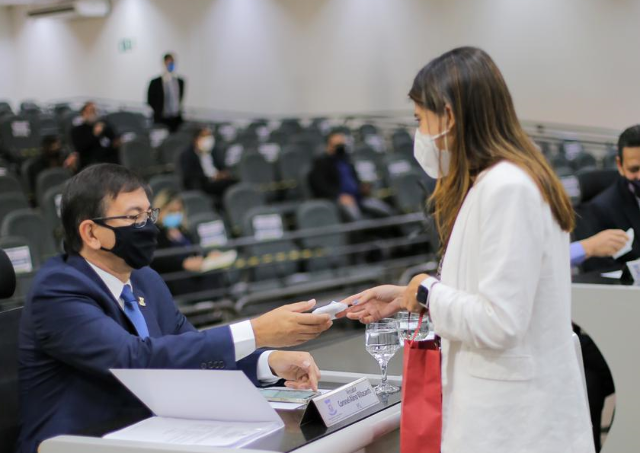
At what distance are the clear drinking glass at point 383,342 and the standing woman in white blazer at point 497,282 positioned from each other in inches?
16.7

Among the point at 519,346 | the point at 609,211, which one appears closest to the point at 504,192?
the point at 519,346

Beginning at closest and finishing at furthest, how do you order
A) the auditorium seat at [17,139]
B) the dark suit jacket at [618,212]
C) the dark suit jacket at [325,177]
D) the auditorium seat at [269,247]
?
the dark suit jacket at [618,212]
the auditorium seat at [269,247]
the dark suit jacket at [325,177]
the auditorium seat at [17,139]

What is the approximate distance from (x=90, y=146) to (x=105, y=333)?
8.17 m

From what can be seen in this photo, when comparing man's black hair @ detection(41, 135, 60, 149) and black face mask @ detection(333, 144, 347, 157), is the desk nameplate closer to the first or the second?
black face mask @ detection(333, 144, 347, 157)

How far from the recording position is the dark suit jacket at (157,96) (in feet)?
39.7

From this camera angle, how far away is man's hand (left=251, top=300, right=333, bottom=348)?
1953 millimetres

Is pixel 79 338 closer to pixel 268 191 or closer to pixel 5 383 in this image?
pixel 5 383

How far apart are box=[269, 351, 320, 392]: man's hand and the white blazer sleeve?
23.2 inches

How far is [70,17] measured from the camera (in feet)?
60.1

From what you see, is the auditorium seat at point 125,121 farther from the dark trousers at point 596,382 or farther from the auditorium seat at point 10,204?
the dark trousers at point 596,382

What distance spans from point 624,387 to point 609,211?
2.88 ft

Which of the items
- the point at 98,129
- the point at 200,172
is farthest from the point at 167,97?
the point at 200,172

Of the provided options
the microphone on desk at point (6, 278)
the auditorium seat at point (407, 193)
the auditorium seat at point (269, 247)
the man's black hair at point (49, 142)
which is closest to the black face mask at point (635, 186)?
the microphone on desk at point (6, 278)

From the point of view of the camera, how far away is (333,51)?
14258mm
